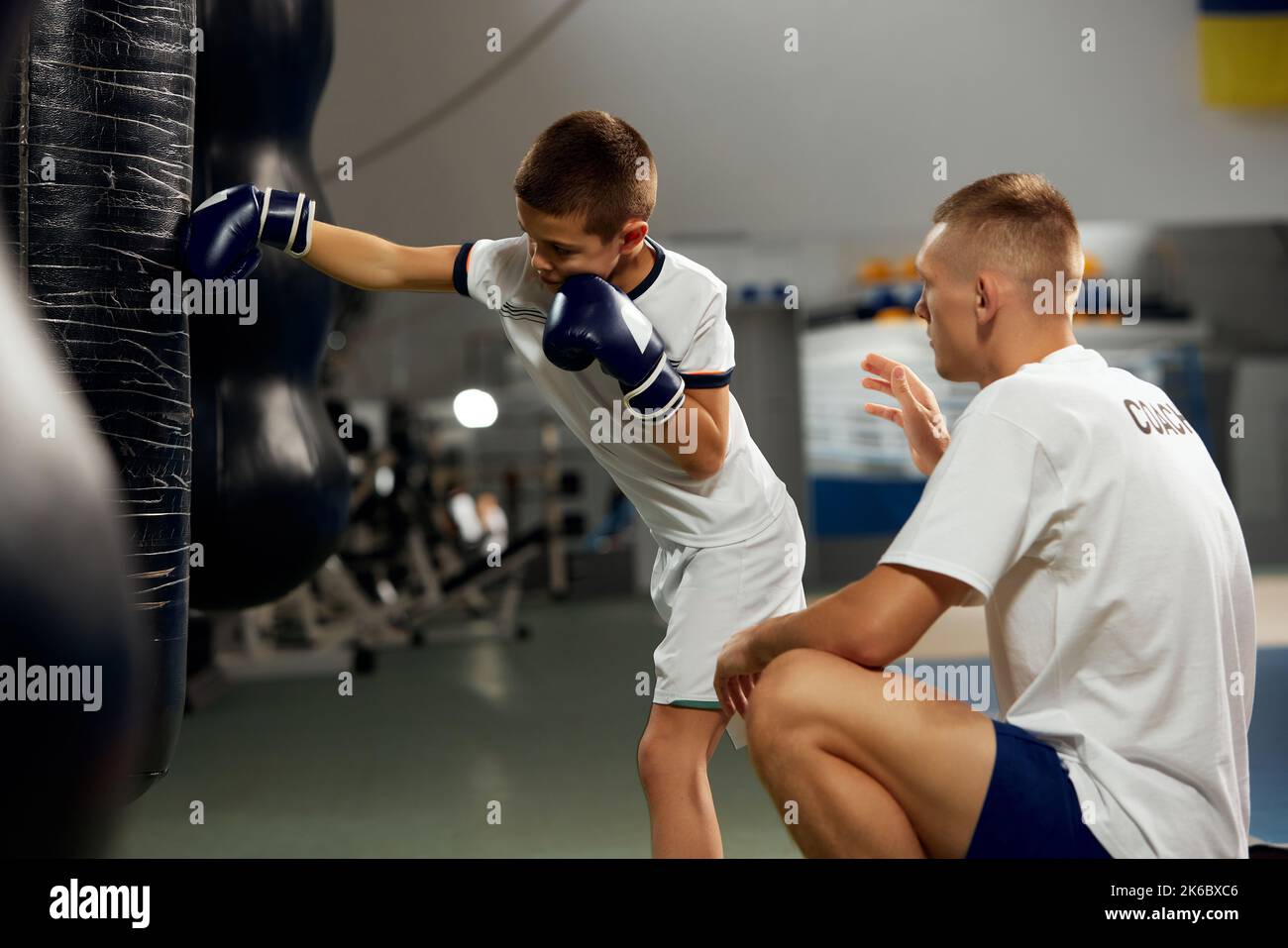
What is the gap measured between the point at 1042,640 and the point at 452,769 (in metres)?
2.01

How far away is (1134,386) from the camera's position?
1176mm

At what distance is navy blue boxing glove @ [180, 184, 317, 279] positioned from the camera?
4.86 ft

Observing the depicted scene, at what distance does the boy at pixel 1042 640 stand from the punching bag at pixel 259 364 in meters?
0.95

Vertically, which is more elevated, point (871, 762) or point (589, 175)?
point (589, 175)

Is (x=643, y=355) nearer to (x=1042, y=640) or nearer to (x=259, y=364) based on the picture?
(x=1042, y=640)

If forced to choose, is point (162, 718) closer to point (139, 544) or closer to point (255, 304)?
point (139, 544)

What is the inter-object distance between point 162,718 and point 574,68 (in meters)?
4.12

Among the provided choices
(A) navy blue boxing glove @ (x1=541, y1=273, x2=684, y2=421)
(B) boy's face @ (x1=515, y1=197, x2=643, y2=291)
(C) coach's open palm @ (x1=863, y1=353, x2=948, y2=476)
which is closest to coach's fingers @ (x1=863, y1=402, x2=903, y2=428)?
(C) coach's open palm @ (x1=863, y1=353, x2=948, y2=476)

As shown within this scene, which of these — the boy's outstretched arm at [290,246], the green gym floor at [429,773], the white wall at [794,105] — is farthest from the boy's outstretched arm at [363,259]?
the white wall at [794,105]

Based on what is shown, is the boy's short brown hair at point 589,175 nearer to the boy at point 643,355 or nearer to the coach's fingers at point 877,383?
the boy at point 643,355

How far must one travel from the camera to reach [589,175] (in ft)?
4.83

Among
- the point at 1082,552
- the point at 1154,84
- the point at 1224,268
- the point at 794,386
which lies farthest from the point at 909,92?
the point at 1224,268

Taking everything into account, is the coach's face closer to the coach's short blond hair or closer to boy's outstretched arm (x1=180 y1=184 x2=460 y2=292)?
the coach's short blond hair

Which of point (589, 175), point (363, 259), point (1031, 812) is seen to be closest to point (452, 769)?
point (363, 259)
